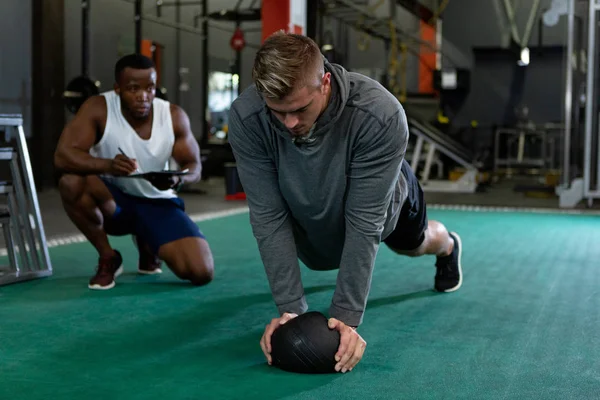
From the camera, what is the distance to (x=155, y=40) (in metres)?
9.17

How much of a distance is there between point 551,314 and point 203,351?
1.10 m

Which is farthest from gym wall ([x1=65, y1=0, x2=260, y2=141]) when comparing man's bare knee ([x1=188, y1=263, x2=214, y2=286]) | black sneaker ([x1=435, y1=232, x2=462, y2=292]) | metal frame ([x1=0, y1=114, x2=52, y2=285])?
black sneaker ([x1=435, y1=232, x2=462, y2=292])

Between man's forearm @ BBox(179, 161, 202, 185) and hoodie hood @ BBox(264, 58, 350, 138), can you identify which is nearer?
hoodie hood @ BBox(264, 58, 350, 138)

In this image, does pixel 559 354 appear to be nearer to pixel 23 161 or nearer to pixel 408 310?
pixel 408 310

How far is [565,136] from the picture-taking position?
5.84 m

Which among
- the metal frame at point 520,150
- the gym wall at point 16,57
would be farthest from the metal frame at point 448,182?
the gym wall at point 16,57

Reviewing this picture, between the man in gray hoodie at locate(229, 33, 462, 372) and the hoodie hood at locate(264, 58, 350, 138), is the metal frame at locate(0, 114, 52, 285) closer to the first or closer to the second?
the man in gray hoodie at locate(229, 33, 462, 372)

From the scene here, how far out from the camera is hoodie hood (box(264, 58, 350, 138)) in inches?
56.1

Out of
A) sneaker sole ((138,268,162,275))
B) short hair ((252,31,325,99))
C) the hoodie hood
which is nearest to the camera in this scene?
short hair ((252,31,325,99))

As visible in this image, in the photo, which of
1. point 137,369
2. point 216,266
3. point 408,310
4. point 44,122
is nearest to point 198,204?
point 44,122

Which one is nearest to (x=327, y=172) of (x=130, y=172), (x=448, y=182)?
(x=130, y=172)

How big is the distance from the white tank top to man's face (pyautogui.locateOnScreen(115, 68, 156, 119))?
9 centimetres

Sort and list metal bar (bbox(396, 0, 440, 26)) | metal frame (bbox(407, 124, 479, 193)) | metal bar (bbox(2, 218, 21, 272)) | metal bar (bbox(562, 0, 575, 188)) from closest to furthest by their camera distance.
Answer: metal bar (bbox(2, 218, 21, 272))
metal bar (bbox(562, 0, 575, 188))
metal frame (bbox(407, 124, 479, 193))
metal bar (bbox(396, 0, 440, 26))

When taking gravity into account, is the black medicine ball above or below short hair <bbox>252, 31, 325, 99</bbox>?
below
